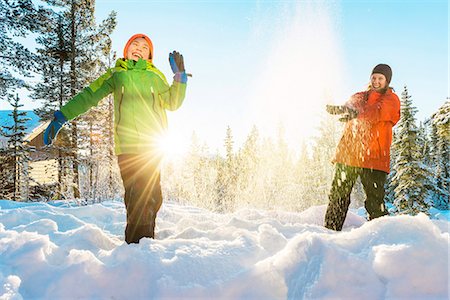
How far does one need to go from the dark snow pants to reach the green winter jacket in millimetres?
107

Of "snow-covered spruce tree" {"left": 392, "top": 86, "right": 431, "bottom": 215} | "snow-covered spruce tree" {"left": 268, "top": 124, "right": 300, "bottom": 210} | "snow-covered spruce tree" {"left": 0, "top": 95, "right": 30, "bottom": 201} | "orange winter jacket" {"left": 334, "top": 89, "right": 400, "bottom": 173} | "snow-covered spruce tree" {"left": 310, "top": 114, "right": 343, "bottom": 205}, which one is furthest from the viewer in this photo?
"snow-covered spruce tree" {"left": 310, "top": 114, "right": 343, "bottom": 205}

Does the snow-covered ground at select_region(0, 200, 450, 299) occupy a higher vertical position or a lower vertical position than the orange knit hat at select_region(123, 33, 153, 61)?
lower

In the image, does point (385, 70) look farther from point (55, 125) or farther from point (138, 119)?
point (55, 125)

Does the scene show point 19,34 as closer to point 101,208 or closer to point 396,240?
point 101,208

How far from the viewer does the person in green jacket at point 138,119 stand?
2.76 meters

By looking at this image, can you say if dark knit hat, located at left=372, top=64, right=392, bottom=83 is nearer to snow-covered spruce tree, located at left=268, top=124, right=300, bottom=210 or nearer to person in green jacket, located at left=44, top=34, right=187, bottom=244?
person in green jacket, located at left=44, top=34, right=187, bottom=244

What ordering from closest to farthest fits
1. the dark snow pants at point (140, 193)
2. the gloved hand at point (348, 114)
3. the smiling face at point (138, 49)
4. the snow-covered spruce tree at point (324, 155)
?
1. the dark snow pants at point (140, 193)
2. the smiling face at point (138, 49)
3. the gloved hand at point (348, 114)
4. the snow-covered spruce tree at point (324, 155)

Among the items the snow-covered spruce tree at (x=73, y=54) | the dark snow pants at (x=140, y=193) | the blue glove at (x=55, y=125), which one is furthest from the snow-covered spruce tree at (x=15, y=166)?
the dark snow pants at (x=140, y=193)

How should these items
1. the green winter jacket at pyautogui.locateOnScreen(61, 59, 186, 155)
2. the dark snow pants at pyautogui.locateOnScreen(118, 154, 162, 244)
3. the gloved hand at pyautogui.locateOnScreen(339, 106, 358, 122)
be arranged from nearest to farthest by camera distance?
the dark snow pants at pyautogui.locateOnScreen(118, 154, 162, 244) → the green winter jacket at pyautogui.locateOnScreen(61, 59, 186, 155) → the gloved hand at pyautogui.locateOnScreen(339, 106, 358, 122)

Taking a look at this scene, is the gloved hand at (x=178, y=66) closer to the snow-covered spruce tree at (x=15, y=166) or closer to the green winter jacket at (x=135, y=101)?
the green winter jacket at (x=135, y=101)

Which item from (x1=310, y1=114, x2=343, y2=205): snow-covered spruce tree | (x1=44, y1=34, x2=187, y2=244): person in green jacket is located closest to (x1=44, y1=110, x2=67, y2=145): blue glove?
(x1=44, y1=34, x2=187, y2=244): person in green jacket

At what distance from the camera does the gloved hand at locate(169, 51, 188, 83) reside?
2.89 meters

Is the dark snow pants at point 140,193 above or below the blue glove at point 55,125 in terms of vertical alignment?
below

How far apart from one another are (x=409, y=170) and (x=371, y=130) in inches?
596
